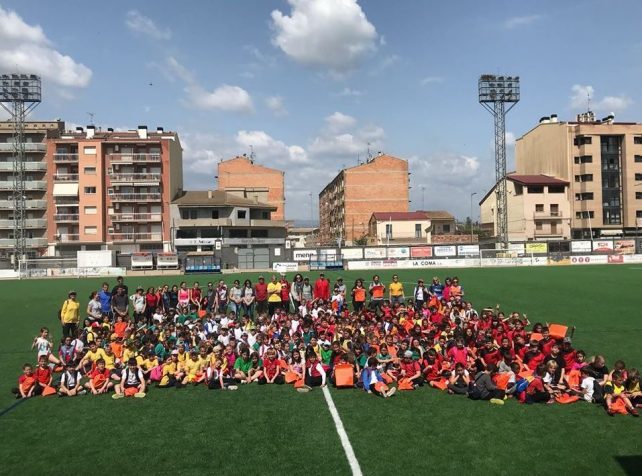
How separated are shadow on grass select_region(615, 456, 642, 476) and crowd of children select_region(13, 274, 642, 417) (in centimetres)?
198

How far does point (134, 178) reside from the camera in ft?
221

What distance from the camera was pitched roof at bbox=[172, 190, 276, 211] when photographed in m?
68.1

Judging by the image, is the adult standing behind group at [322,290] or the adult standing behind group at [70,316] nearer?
the adult standing behind group at [70,316]

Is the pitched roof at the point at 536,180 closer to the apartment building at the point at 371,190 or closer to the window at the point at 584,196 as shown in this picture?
the window at the point at 584,196

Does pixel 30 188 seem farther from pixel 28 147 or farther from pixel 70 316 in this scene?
pixel 70 316

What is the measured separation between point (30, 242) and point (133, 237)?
12.9m

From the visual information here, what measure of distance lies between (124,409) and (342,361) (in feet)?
15.3

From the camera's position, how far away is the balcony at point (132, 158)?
6694cm

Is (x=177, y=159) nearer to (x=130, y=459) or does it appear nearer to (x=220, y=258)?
(x=220, y=258)

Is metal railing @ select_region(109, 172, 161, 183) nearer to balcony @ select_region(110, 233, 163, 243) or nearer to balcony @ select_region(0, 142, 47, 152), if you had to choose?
balcony @ select_region(110, 233, 163, 243)

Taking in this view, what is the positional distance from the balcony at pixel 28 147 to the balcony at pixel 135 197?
10.8m

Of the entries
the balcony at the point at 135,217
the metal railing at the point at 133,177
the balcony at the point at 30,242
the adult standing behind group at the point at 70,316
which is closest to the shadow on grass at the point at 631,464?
the adult standing behind group at the point at 70,316

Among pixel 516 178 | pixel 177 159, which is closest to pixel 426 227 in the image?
pixel 516 178

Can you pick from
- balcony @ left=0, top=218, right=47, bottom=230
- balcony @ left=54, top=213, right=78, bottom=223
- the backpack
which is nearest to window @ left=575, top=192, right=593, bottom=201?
balcony @ left=54, top=213, right=78, bottom=223
